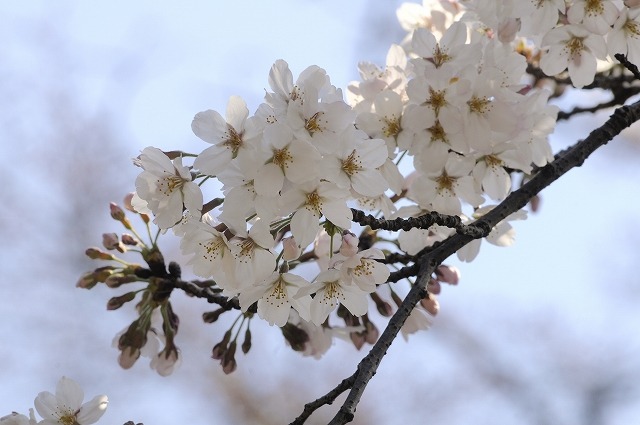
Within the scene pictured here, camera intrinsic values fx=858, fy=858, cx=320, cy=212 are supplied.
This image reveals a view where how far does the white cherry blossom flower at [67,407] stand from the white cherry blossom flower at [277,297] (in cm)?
60

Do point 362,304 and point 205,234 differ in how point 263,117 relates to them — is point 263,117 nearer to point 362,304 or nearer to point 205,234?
point 205,234

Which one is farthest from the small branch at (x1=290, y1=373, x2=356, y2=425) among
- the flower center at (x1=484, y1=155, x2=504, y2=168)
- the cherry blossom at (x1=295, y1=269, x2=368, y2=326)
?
the flower center at (x1=484, y1=155, x2=504, y2=168)

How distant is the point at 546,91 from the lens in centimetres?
218

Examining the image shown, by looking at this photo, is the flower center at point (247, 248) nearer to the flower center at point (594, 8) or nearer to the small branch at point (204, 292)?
the small branch at point (204, 292)

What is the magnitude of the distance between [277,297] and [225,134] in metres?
0.40

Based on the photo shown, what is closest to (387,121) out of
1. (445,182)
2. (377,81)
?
(377,81)

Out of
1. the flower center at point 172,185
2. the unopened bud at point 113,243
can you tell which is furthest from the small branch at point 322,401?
the unopened bud at point 113,243

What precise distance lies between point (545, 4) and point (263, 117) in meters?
0.92

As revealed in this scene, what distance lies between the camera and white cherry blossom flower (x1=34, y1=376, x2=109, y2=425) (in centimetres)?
221

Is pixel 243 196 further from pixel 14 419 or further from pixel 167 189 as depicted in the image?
pixel 14 419

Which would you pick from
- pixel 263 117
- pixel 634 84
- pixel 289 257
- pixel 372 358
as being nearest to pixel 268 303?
pixel 289 257

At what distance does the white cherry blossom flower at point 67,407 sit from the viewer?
2.21 metres

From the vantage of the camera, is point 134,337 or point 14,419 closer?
point 14,419

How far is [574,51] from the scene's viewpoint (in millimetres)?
2389
